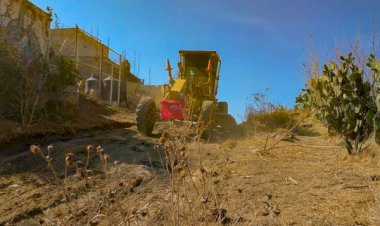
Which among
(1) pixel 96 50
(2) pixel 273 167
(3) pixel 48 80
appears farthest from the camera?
(1) pixel 96 50

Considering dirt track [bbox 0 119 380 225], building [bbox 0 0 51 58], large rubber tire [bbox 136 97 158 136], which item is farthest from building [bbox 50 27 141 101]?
dirt track [bbox 0 119 380 225]

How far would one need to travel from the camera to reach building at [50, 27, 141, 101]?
11.8 m

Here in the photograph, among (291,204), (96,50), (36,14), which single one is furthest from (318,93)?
(96,50)

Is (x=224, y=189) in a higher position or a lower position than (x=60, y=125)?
lower

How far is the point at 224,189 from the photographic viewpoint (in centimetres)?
394

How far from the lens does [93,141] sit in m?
7.62

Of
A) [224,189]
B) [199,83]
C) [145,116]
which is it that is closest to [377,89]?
[224,189]

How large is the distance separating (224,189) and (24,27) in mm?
8255

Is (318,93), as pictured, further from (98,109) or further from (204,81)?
(98,109)

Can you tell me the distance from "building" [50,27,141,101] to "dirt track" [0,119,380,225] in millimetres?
5863

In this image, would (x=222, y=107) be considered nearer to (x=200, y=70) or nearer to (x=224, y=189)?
(x=200, y=70)

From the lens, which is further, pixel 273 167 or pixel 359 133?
pixel 359 133

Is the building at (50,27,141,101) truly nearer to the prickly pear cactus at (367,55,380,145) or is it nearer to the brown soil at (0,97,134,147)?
the brown soil at (0,97,134,147)

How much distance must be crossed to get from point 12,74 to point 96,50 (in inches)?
660
